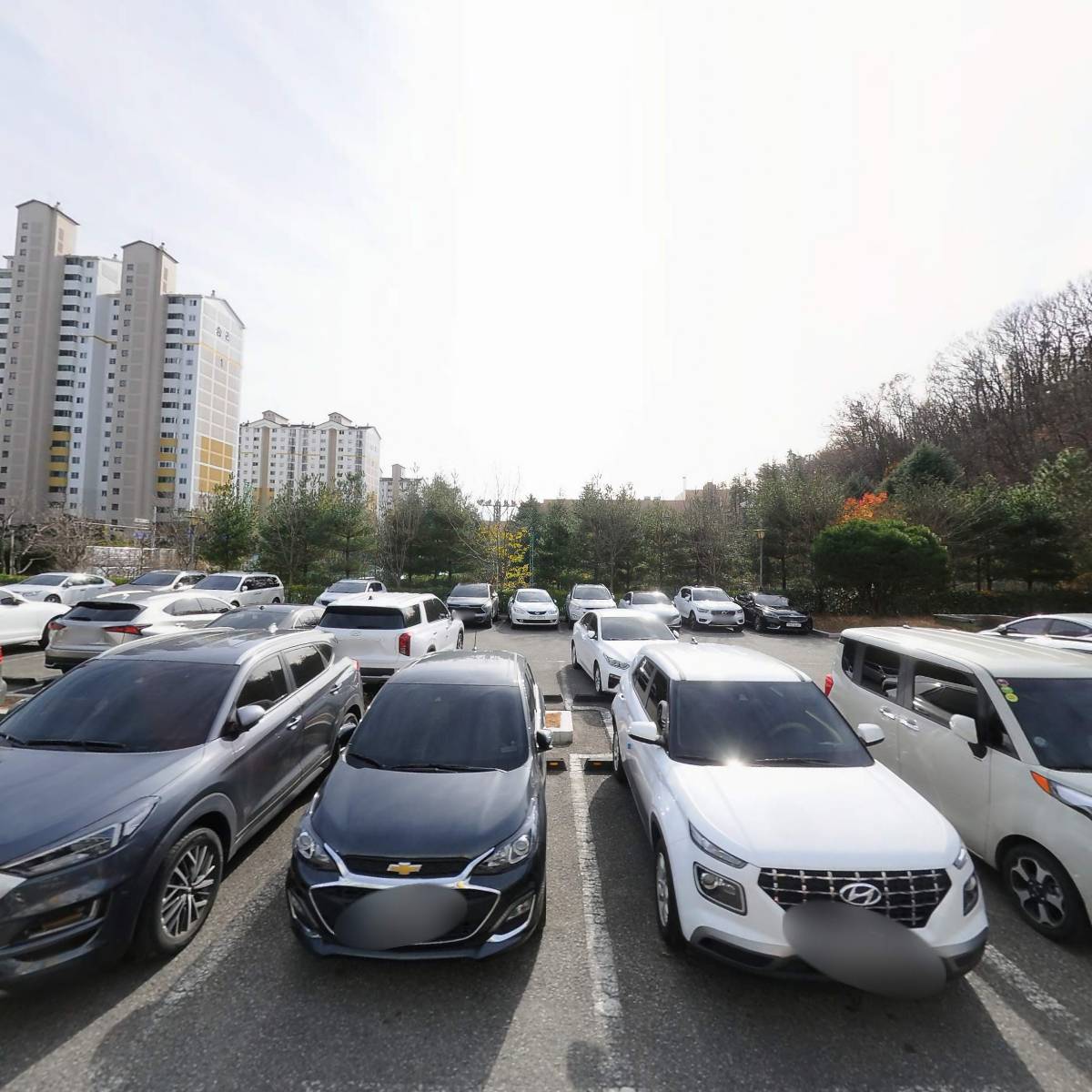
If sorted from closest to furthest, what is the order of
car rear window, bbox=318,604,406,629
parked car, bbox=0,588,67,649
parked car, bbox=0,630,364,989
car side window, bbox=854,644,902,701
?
parked car, bbox=0,630,364,989
car side window, bbox=854,644,902,701
car rear window, bbox=318,604,406,629
parked car, bbox=0,588,67,649

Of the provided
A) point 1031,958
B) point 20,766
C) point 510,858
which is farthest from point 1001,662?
point 20,766

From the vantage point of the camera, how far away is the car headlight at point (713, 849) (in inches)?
119

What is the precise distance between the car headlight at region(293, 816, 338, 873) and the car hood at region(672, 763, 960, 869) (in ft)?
6.88

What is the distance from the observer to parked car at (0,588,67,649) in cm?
1200

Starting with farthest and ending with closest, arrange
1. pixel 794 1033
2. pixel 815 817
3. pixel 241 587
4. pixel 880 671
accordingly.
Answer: pixel 241 587 → pixel 880 671 → pixel 815 817 → pixel 794 1033

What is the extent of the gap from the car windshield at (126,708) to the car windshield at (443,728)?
1.15 metres

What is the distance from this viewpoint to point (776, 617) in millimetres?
21094

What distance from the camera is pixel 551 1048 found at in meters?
2.71

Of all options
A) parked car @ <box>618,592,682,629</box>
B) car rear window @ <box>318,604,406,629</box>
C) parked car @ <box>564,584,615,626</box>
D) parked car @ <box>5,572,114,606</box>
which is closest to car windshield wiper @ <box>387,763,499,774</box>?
car rear window @ <box>318,604,406,629</box>

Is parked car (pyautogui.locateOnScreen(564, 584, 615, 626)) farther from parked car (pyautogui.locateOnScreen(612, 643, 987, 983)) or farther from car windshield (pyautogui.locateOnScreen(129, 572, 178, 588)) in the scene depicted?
parked car (pyautogui.locateOnScreen(612, 643, 987, 983))

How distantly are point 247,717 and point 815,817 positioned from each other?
3.82 meters

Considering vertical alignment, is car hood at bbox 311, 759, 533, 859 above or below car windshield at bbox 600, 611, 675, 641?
below

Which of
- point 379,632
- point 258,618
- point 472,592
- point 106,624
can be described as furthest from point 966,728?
point 472,592

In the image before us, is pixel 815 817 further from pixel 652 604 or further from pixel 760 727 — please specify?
pixel 652 604
